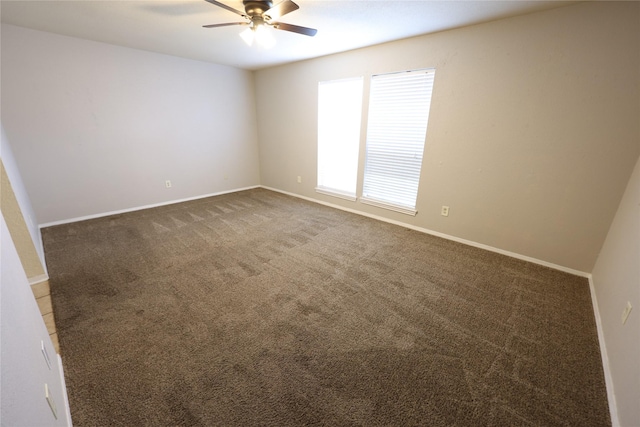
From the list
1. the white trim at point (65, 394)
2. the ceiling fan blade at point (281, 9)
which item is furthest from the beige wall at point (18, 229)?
the ceiling fan blade at point (281, 9)

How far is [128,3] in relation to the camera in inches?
86.5

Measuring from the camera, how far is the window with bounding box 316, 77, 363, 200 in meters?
3.77

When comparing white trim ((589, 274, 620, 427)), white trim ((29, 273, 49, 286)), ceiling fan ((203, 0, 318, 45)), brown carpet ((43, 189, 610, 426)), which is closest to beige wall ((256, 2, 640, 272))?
brown carpet ((43, 189, 610, 426))

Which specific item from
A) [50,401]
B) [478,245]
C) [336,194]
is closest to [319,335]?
[50,401]

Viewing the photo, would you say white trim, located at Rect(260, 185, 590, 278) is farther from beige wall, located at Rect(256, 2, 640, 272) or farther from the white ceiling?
the white ceiling

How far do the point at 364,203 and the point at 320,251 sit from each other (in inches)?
54.9

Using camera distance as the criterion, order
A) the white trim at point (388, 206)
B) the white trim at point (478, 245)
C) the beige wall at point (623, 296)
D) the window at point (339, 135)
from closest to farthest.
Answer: the beige wall at point (623, 296) < the white trim at point (478, 245) < the white trim at point (388, 206) < the window at point (339, 135)

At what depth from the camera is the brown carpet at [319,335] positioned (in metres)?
1.31

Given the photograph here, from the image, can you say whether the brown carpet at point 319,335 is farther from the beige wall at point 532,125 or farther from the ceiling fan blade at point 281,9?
the ceiling fan blade at point 281,9

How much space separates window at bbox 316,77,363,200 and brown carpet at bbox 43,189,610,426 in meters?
1.47

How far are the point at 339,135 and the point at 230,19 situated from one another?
2.05 metres

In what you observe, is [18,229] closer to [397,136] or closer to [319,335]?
[319,335]

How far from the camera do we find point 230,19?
2.53 meters

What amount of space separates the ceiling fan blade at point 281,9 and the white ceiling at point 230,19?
0.26 metres
